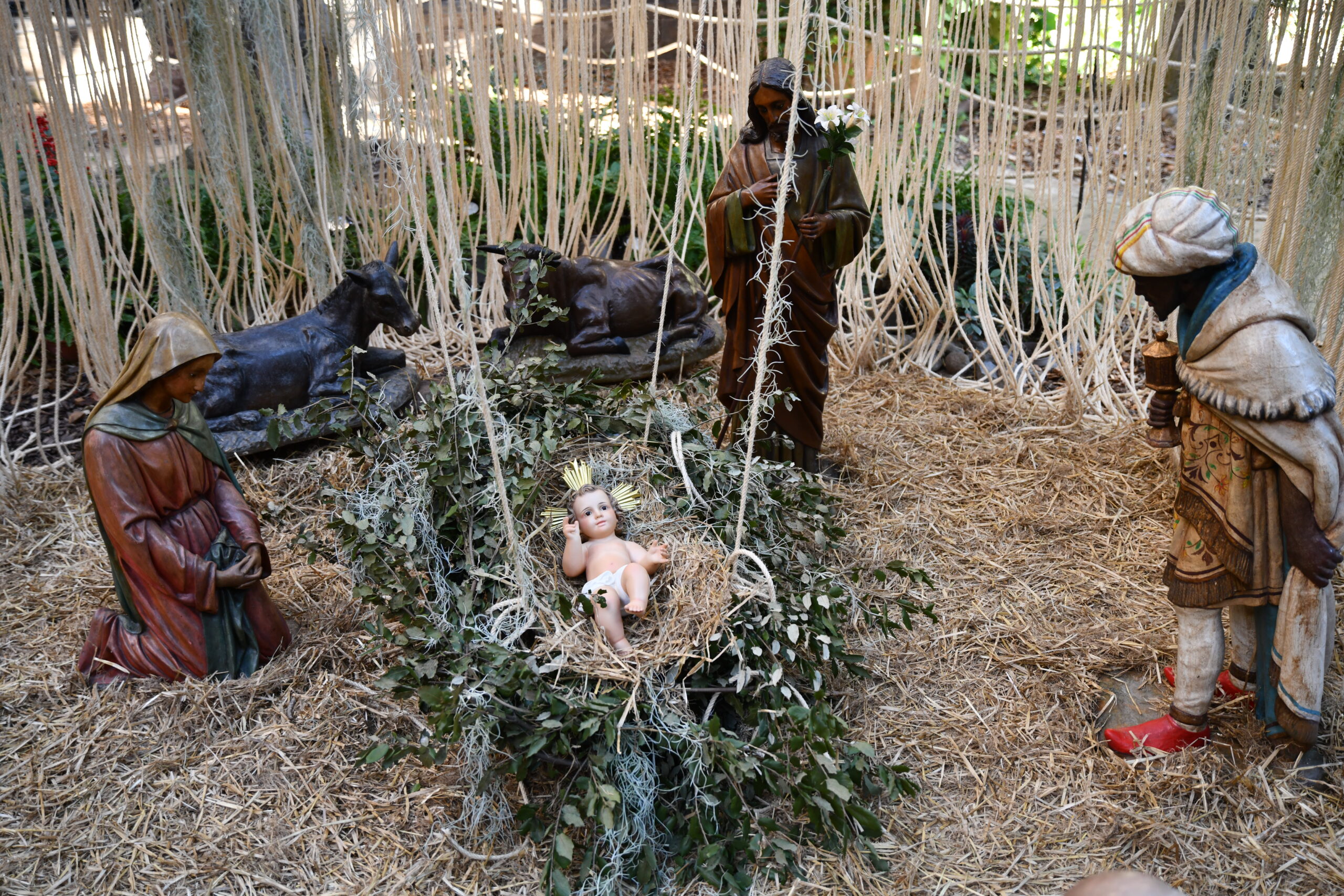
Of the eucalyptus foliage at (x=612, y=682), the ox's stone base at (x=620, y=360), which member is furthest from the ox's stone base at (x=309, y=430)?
the eucalyptus foliage at (x=612, y=682)

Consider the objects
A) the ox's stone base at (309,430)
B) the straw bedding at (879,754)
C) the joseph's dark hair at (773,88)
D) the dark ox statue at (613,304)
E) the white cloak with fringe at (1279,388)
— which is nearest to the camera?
the white cloak with fringe at (1279,388)

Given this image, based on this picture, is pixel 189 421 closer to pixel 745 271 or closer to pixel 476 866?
pixel 476 866

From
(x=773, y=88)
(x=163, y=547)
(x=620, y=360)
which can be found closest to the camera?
(x=163, y=547)

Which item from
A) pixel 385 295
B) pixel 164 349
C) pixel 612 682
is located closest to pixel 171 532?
pixel 164 349

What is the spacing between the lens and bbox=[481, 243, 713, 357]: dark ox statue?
12.9 feet

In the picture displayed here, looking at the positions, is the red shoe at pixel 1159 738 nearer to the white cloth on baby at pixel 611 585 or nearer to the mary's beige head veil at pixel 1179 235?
the mary's beige head veil at pixel 1179 235

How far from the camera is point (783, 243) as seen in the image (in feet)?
10.0

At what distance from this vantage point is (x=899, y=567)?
2.53 metres

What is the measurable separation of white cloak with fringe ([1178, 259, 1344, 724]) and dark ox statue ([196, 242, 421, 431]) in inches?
103

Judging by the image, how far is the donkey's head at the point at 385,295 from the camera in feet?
11.7

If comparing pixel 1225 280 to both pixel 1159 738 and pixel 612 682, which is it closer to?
pixel 1159 738

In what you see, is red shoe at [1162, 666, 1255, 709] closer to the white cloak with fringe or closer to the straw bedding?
the straw bedding

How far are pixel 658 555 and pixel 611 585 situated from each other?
0.50 ft

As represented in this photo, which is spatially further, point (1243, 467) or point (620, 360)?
point (620, 360)
